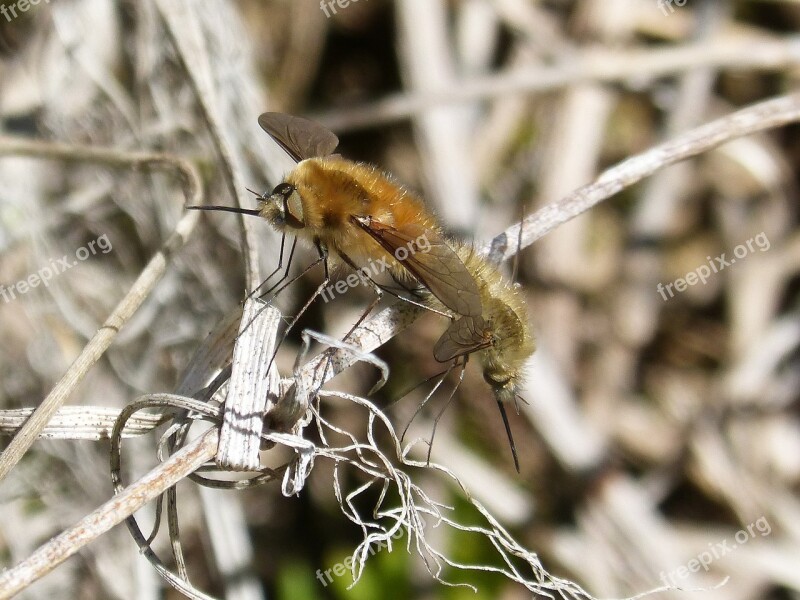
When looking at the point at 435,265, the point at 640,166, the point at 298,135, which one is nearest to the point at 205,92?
the point at 298,135
